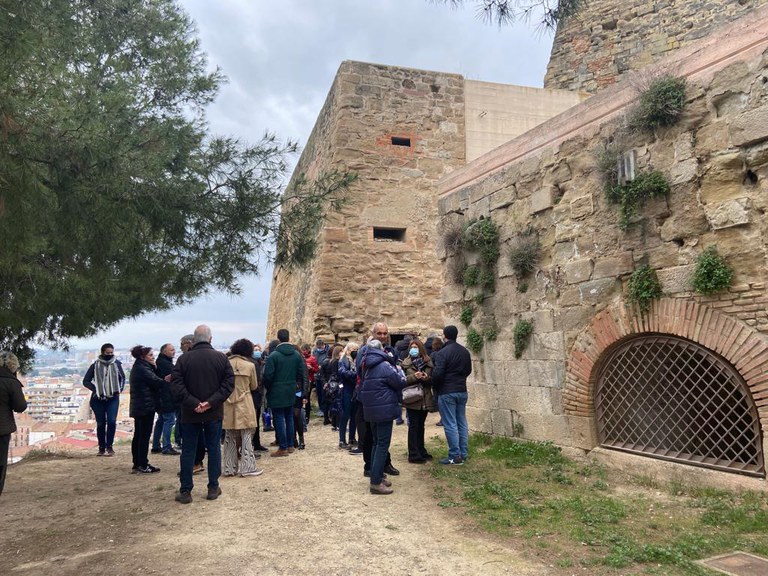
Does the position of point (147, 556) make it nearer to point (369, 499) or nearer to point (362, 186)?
point (369, 499)

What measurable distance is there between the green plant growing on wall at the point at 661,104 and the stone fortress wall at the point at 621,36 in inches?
422

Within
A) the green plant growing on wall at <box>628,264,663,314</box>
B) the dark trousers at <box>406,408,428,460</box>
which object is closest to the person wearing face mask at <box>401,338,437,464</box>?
the dark trousers at <box>406,408,428,460</box>

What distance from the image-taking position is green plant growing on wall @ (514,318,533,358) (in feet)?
23.0

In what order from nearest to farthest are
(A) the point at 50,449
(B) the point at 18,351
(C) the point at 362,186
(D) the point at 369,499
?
(D) the point at 369,499 < (B) the point at 18,351 < (A) the point at 50,449 < (C) the point at 362,186

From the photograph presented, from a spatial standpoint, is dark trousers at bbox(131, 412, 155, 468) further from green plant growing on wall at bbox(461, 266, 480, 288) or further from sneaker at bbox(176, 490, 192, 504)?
green plant growing on wall at bbox(461, 266, 480, 288)

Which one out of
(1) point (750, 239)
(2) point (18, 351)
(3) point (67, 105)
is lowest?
(2) point (18, 351)

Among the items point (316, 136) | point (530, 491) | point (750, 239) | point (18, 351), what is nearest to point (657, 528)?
point (530, 491)

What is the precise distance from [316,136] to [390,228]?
4032mm

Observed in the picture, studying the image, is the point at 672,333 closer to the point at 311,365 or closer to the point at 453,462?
the point at 453,462

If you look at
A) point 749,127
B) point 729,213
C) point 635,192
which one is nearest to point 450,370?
point 635,192

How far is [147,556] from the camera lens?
12.7ft

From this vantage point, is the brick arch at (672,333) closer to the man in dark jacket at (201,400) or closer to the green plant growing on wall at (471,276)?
the green plant growing on wall at (471,276)

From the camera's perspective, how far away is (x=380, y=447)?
210 inches

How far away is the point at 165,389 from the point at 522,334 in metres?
4.54
